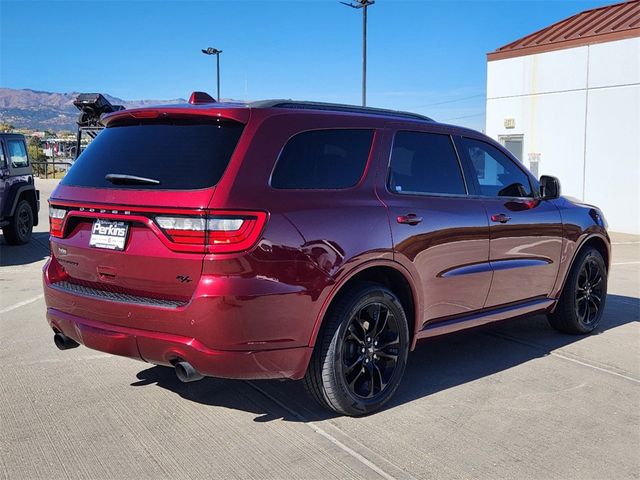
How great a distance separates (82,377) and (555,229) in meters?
3.94

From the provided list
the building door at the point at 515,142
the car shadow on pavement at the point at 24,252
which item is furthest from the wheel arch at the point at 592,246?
the building door at the point at 515,142

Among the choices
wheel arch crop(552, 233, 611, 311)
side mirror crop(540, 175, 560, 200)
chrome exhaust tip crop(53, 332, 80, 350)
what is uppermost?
side mirror crop(540, 175, 560, 200)

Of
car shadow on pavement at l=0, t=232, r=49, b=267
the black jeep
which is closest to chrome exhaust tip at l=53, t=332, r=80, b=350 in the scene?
car shadow on pavement at l=0, t=232, r=49, b=267

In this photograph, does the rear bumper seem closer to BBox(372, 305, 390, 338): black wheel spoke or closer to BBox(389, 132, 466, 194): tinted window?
BBox(372, 305, 390, 338): black wheel spoke

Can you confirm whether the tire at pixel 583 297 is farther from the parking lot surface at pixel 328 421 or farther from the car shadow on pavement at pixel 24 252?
the car shadow on pavement at pixel 24 252

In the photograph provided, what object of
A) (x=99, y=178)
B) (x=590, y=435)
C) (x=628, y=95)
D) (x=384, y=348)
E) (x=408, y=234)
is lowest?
(x=590, y=435)

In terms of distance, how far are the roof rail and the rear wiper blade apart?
0.71 meters

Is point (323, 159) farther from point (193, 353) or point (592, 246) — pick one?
point (592, 246)

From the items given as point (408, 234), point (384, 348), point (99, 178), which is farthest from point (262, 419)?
point (99, 178)

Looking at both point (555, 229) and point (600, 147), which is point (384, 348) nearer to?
point (555, 229)

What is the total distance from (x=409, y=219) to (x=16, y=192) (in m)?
9.57

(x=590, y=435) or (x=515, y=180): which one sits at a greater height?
(x=515, y=180)

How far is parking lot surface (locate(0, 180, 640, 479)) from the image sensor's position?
132 inches

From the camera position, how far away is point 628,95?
1486 cm
